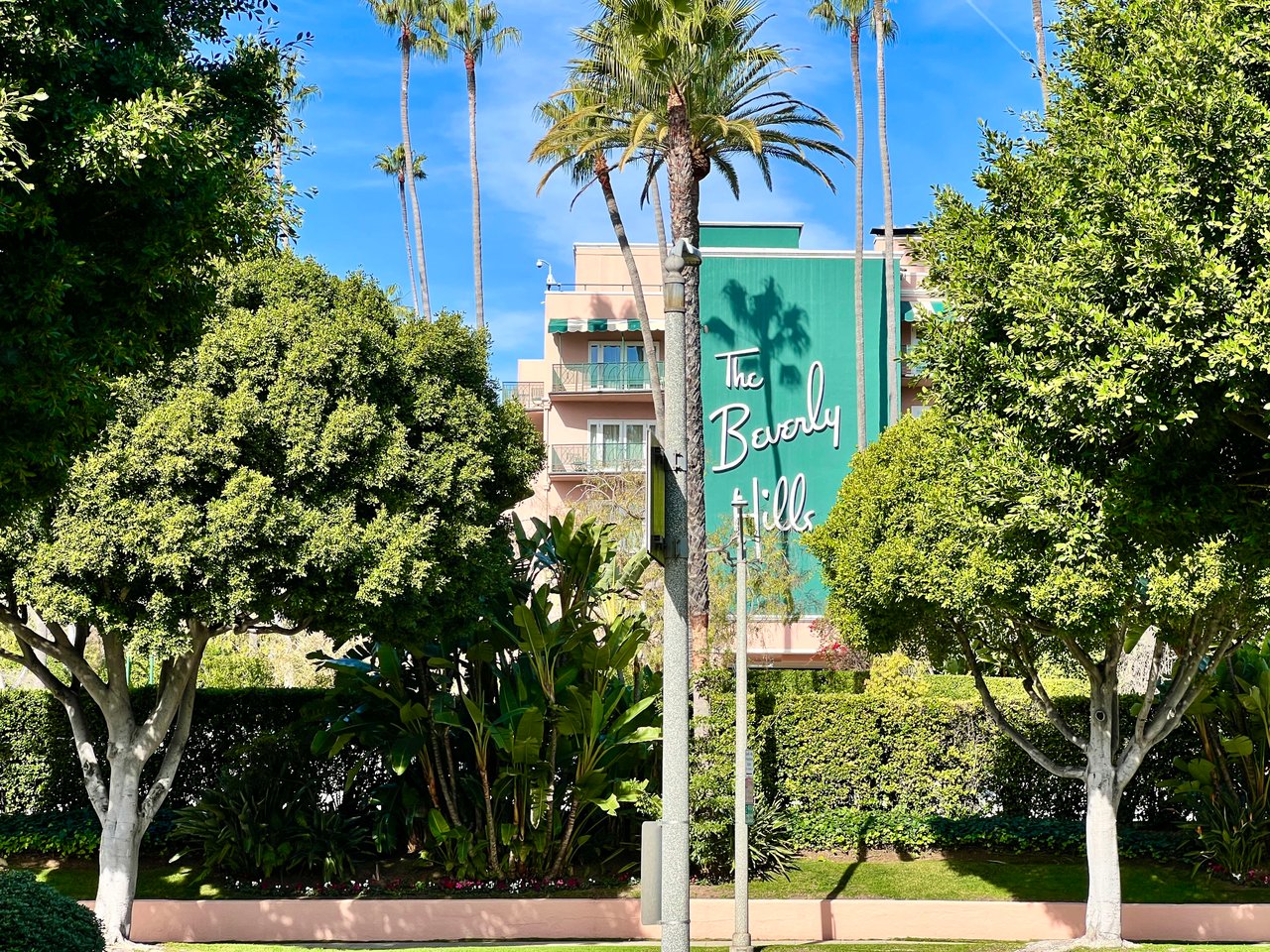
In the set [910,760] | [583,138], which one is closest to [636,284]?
[583,138]

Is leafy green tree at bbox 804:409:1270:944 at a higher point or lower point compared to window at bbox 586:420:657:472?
lower

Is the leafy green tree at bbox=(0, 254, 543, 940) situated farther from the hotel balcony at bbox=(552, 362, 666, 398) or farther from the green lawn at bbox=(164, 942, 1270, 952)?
the hotel balcony at bbox=(552, 362, 666, 398)

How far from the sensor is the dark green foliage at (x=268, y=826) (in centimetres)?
1828

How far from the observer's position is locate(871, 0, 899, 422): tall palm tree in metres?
39.9

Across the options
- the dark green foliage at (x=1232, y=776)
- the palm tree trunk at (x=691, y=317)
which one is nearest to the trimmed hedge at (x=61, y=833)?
the palm tree trunk at (x=691, y=317)

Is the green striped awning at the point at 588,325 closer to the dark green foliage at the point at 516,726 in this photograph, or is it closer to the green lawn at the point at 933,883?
the dark green foliage at the point at 516,726

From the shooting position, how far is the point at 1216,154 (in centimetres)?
805

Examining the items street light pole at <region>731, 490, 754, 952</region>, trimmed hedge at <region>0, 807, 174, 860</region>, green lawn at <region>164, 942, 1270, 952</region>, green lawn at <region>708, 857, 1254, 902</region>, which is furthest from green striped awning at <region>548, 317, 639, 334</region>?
green lawn at <region>164, 942, 1270, 952</region>

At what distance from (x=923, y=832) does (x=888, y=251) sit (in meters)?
26.9

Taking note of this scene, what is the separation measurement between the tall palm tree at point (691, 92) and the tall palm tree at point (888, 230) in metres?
18.7

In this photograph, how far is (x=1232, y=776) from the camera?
764 inches

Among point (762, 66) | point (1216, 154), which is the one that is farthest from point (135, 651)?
point (762, 66)

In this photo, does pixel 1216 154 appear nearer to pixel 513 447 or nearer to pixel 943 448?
pixel 943 448

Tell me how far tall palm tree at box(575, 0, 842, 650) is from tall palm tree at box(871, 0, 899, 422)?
18693mm
